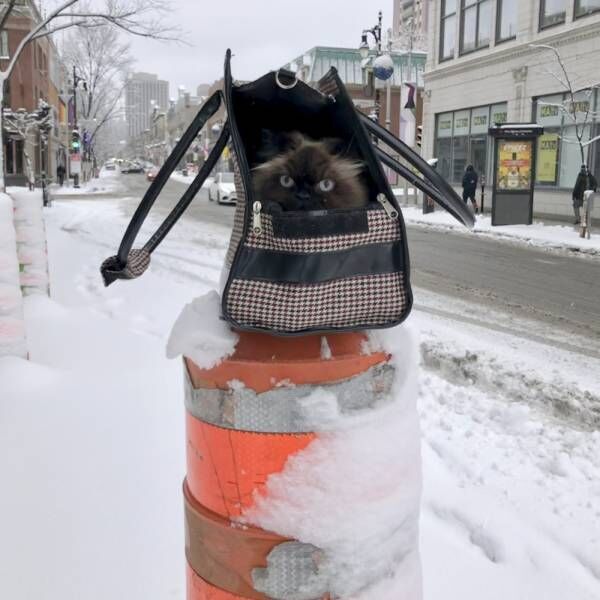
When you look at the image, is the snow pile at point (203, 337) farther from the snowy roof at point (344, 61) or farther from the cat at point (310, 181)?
the snowy roof at point (344, 61)

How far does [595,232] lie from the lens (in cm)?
1788

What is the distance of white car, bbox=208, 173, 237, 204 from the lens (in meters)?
27.4

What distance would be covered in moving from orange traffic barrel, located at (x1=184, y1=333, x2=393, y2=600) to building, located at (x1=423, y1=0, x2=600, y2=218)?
1964 centimetres

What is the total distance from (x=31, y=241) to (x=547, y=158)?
20444 mm

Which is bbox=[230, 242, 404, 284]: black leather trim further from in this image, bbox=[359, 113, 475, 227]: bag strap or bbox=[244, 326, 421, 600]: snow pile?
bbox=[359, 113, 475, 227]: bag strap

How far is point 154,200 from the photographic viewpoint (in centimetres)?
184

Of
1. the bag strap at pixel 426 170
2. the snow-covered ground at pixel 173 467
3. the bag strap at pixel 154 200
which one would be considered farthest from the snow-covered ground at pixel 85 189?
the bag strap at pixel 426 170

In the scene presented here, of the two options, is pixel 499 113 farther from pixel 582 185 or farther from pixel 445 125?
pixel 582 185

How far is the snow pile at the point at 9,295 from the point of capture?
4.86m

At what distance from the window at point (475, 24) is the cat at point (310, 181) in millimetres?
28083

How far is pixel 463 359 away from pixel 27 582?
4157 millimetres

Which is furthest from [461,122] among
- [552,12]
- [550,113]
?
[552,12]

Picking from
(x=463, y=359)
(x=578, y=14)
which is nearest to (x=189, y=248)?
(x=463, y=359)

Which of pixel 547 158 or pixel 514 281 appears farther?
pixel 547 158
